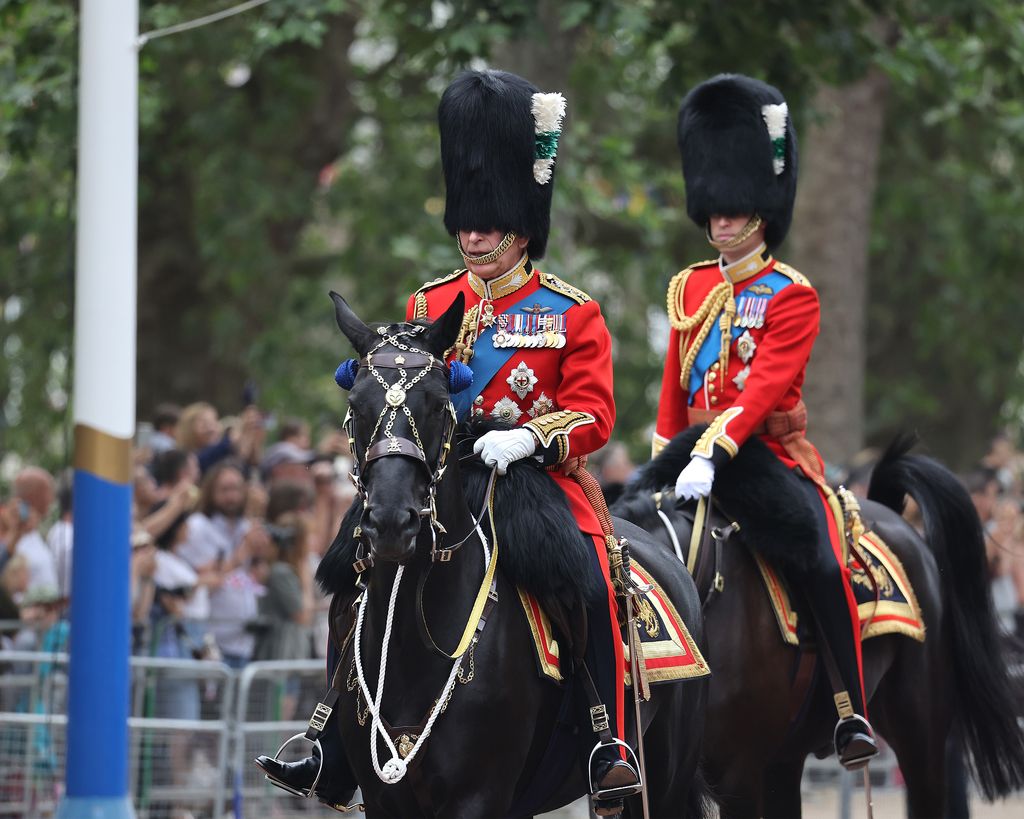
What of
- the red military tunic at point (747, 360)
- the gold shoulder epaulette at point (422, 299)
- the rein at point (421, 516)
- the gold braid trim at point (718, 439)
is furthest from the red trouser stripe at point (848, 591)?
the rein at point (421, 516)

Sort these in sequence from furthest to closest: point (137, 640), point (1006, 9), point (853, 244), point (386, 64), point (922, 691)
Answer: point (386, 64), point (853, 244), point (1006, 9), point (137, 640), point (922, 691)

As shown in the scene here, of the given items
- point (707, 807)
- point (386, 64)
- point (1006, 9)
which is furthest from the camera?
point (386, 64)

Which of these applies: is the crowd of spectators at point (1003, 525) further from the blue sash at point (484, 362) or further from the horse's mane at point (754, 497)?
the blue sash at point (484, 362)

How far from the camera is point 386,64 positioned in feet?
59.3

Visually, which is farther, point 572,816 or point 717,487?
point 572,816

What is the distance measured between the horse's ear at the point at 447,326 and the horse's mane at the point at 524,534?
0.37m

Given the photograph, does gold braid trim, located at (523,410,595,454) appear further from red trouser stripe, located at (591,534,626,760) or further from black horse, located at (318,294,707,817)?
red trouser stripe, located at (591,534,626,760)

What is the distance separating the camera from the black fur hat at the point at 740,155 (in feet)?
25.8

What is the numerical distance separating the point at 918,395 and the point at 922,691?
1401 cm

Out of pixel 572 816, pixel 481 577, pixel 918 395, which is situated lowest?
pixel 572 816

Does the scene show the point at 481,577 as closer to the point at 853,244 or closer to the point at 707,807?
the point at 707,807

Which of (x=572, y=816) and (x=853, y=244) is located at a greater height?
(x=853, y=244)

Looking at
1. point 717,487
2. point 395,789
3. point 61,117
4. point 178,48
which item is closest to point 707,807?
point 717,487

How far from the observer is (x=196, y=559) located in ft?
35.9
